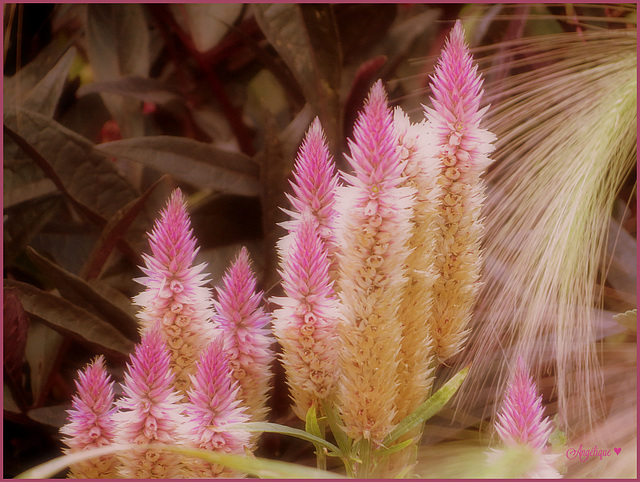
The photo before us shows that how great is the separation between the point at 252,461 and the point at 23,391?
0.26 m

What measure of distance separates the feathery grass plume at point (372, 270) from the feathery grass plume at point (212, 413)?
0.08m

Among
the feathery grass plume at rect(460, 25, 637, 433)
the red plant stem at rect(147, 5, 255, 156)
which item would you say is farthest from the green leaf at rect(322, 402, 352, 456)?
the red plant stem at rect(147, 5, 255, 156)

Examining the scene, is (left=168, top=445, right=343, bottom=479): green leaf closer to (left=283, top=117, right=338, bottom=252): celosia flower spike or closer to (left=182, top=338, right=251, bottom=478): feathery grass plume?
(left=182, top=338, right=251, bottom=478): feathery grass plume

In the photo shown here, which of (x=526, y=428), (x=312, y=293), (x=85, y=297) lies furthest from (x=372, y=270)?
(x=85, y=297)

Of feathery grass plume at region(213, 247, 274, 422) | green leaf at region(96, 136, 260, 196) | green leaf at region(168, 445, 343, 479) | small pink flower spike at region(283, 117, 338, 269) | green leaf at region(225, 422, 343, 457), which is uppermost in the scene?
green leaf at region(96, 136, 260, 196)

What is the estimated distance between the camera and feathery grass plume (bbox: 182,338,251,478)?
14.9 inches

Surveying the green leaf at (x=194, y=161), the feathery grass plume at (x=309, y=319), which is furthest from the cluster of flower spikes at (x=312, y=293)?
the green leaf at (x=194, y=161)

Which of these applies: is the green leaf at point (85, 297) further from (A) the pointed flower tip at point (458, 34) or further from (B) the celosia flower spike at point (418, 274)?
(A) the pointed flower tip at point (458, 34)

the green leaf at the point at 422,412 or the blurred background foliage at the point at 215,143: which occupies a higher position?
the blurred background foliage at the point at 215,143

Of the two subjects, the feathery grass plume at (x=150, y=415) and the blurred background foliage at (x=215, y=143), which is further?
the blurred background foliage at (x=215, y=143)

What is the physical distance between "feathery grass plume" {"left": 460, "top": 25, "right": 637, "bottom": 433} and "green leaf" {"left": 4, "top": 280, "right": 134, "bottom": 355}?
0.97 ft

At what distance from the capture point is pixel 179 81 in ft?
1.84

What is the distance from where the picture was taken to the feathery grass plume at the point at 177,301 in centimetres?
42

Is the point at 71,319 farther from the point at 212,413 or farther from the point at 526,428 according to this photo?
the point at 526,428
